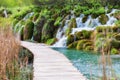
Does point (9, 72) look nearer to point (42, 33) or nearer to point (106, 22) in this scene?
point (106, 22)

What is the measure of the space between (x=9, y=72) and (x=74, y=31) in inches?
422

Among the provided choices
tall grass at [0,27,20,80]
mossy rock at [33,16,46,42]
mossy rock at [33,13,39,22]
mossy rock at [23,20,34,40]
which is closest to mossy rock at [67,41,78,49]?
mossy rock at [33,16,46,42]

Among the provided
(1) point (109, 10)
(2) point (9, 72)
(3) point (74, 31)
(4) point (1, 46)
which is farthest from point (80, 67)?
(1) point (109, 10)

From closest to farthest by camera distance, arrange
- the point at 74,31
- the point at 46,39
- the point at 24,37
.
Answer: the point at 74,31, the point at 46,39, the point at 24,37

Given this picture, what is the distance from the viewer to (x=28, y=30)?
1978cm

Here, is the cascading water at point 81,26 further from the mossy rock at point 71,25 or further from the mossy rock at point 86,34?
the mossy rock at point 86,34

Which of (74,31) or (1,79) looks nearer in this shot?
(1,79)

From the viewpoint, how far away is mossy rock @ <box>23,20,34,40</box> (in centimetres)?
1972

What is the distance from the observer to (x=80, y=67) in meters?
8.63

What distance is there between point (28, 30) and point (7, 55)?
553 inches

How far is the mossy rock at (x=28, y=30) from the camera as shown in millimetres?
19719

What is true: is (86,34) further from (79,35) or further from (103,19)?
(103,19)

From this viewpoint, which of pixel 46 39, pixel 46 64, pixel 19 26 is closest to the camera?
pixel 46 64

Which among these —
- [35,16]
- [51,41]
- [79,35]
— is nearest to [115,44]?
[79,35]
